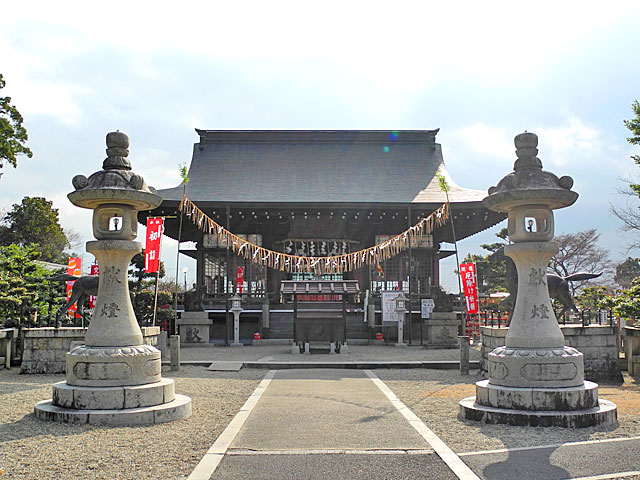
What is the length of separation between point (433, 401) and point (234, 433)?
3381mm

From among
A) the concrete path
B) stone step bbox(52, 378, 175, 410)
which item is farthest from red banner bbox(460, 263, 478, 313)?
stone step bbox(52, 378, 175, 410)

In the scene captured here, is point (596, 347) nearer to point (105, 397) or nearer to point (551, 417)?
point (551, 417)

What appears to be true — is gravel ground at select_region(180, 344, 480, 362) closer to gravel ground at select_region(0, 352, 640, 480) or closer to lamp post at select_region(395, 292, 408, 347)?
lamp post at select_region(395, 292, 408, 347)

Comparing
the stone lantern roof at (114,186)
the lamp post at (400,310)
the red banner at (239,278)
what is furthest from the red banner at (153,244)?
the stone lantern roof at (114,186)

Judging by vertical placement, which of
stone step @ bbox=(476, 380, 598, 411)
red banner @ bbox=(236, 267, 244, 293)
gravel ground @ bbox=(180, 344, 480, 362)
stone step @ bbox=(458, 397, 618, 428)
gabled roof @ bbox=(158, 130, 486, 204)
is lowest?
gravel ground @ bbox=(180, 344, 480, 362)

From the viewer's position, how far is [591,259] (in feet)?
119

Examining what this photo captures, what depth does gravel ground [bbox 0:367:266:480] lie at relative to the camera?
14.6 feet

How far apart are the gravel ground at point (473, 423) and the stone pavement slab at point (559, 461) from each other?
247 mm

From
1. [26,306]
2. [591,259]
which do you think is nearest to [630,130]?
[26,306]

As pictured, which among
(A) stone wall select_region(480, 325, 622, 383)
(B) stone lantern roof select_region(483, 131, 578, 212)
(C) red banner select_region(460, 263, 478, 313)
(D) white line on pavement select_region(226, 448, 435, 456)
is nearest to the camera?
(D) white line on pavement select_region(226, 448, 435, 456)

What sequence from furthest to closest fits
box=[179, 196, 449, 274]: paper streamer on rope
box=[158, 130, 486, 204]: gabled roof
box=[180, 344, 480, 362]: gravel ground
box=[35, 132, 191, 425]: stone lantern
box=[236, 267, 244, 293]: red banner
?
box=[236, 267, 244, 293]: red banner
box=[158, 130, 486, 204]: gabled roof
box=[179, 196, 449, 274]: paper streamer on rope
box=[180, 344, 480, 362]: gravel ground
box=[35, 132, 191, 425]: stone lantern

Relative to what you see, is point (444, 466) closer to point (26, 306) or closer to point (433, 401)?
point (433, 401)

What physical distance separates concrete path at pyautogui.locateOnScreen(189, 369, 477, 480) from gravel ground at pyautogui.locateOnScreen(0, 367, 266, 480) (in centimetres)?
28

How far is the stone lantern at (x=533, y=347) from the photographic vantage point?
20.2ft
